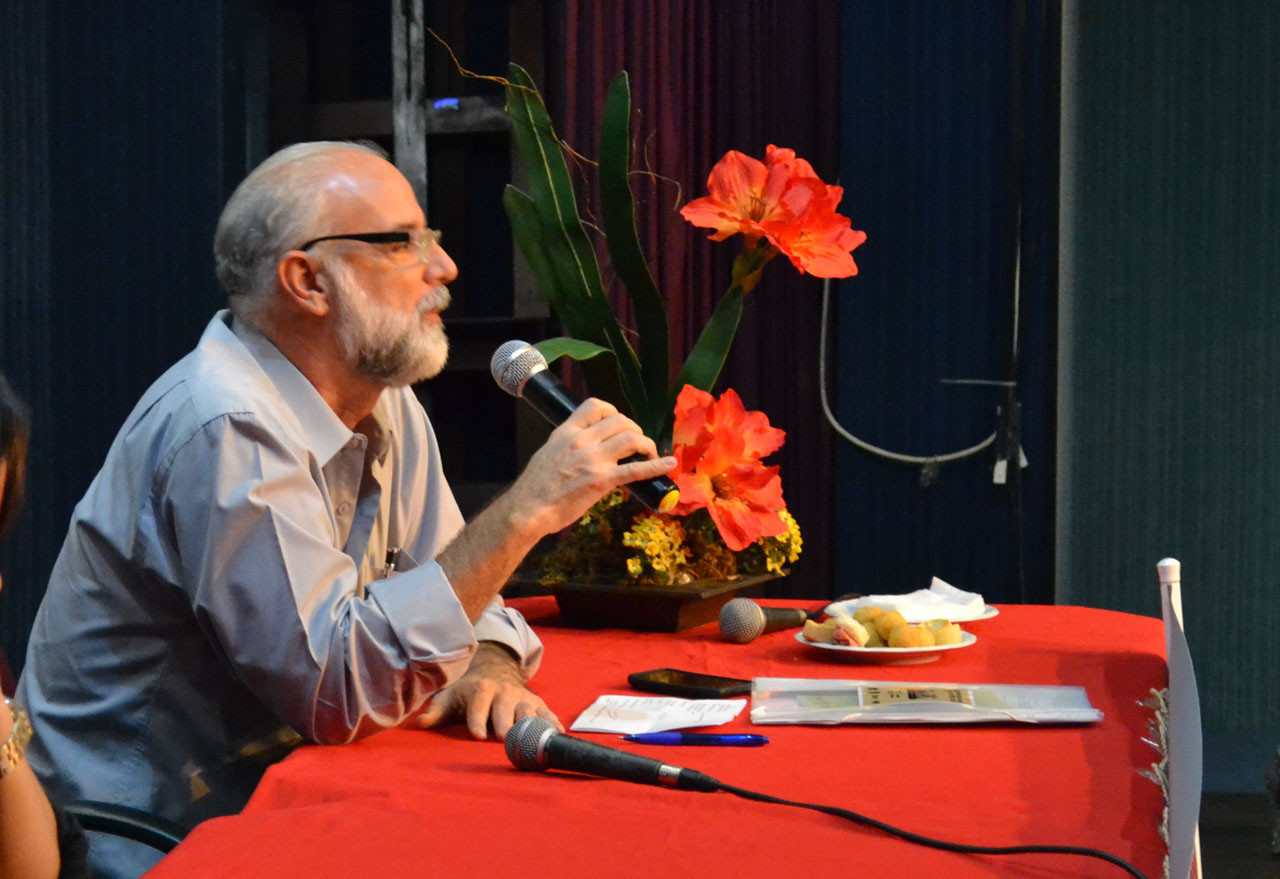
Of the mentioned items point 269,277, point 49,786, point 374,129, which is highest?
point 374,129

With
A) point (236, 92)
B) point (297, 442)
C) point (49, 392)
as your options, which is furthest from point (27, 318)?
point (297, 442)

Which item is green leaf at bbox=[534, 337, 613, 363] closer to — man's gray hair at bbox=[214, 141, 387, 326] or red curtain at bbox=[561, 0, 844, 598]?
man's gray hair at bbox=[214, 141, 387, 326]

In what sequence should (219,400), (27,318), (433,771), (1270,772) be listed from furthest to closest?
(27,318), (1270,772), (219,400), (433,771)

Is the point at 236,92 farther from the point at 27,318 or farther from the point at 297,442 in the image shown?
the point at 297,442

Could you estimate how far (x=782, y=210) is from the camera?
162cm

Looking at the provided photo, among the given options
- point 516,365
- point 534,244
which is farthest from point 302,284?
point 534,244

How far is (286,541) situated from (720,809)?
49cm

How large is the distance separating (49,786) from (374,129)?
252 cm

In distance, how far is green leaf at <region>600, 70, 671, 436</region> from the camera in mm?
1786

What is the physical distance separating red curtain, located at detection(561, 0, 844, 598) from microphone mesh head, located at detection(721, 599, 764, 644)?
142 centimetres

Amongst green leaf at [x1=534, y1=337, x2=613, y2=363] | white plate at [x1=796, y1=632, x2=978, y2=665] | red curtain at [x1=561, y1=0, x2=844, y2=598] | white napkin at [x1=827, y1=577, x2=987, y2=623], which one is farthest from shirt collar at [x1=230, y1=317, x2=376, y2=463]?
red curtain at [x1=561, y1=0, x2=844, y2=598]

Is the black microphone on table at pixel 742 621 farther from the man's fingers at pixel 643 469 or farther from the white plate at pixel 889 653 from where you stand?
the man's fingers at pixel 643 469

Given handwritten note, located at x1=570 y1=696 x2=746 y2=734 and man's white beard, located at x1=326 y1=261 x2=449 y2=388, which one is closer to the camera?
handwritten note, located at x1=570 y1=696 x2=746 y2=734

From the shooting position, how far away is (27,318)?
3.32m
